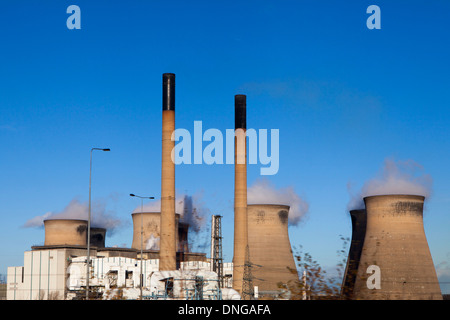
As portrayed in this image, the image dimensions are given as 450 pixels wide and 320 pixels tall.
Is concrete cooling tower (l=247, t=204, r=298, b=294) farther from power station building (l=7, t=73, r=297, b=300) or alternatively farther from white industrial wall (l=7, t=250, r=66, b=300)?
white industrial wall (l=7, t=250, r=66, b=300)

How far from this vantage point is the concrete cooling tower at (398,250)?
1821 inches

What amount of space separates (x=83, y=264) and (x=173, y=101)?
530 inches

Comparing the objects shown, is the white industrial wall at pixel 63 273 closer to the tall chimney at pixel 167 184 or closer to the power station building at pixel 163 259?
the power station building at pixel 163 259

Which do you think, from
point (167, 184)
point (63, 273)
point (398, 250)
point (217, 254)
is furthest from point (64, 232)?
point (398, 250)

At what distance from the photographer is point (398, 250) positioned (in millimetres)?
47344

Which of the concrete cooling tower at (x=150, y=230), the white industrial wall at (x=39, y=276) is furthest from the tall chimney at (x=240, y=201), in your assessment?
the white industrial wall at (x=39, y=276)

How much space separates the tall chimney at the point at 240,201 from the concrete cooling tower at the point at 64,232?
1583 centimetres

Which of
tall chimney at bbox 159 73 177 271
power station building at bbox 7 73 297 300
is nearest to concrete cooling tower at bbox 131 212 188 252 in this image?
power station building at bbox 7 73 297 300

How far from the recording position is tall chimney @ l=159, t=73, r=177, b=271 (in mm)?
40594

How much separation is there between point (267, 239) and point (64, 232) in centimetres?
1694

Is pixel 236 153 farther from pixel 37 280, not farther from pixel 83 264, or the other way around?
pixel 37 280
